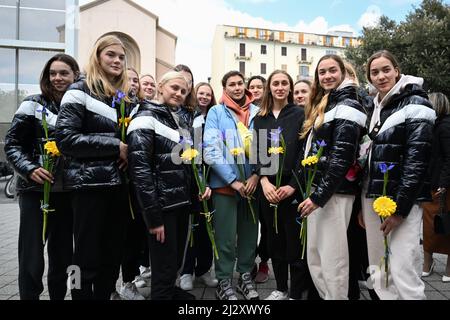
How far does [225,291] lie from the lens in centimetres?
336

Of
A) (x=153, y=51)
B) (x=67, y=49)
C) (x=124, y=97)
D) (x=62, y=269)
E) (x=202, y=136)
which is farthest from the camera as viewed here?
(x=153, y=51)

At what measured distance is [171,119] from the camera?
9.57 feet

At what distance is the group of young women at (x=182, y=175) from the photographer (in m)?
2.53

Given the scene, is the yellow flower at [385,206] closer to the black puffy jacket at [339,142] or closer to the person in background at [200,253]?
the black puffy jacket at [339,142]

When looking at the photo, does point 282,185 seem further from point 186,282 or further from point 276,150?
point 186,282

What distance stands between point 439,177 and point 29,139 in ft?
13.9

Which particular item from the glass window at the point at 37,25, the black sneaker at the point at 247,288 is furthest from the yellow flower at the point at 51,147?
the glass window at the point at 37,25

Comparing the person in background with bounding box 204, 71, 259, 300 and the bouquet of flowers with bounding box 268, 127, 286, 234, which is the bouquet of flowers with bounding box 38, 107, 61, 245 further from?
the bouquet of flowers with bounding box 268, 127, 286, 234

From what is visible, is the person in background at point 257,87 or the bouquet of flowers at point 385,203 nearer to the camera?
the bouquet of flowers at point 385,203

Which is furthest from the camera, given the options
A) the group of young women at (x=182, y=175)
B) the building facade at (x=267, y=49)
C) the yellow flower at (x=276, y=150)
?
the building facade at (x=267, y=49)

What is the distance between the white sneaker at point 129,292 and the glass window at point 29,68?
28.4 feet

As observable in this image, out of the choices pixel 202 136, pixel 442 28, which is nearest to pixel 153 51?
pixel 442 28

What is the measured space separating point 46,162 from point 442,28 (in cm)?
1565
